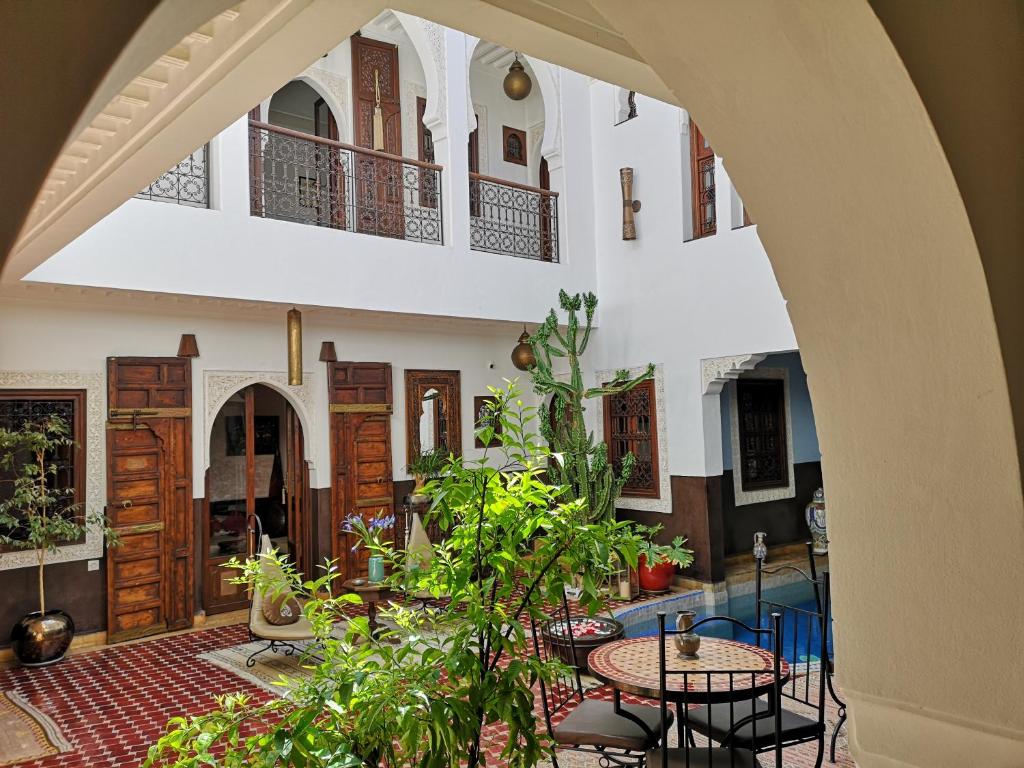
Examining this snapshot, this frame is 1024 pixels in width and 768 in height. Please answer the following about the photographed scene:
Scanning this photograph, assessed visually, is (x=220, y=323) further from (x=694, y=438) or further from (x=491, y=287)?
(x=694, y=438)

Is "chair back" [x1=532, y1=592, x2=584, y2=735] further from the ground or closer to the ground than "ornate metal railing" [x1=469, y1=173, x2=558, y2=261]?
closer to the ground

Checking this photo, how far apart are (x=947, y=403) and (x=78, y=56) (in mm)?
1153

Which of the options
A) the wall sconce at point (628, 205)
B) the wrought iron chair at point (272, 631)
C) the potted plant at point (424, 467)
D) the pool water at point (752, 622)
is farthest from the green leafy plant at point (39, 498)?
the wall sconce at point (628, 205)

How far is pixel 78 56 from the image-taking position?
2.46 feet

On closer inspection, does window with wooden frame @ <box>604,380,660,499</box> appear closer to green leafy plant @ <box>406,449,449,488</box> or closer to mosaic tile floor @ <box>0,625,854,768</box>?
green leafy plant @ <box>406,449,449,488</box>

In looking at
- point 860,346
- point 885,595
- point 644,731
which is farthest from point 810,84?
point 644,731

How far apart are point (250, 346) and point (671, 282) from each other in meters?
4.48

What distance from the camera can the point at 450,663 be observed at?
5.57 ft

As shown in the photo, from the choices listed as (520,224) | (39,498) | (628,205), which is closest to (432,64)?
(520,224)

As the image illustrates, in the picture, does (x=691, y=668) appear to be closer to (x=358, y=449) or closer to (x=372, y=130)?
(x=358, y=449)

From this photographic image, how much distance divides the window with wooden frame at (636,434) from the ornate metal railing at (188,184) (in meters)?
4.91

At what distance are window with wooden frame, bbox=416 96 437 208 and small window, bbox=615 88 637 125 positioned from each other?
2190 mm

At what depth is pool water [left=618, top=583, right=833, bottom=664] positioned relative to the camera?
297 inches

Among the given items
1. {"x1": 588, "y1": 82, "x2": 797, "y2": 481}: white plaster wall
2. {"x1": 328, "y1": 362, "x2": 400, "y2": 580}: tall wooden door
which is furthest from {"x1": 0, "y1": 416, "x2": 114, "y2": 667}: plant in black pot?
{"x1": 588, "y1": 82, "x2": 797, "y2": 481}: white plaster wall
